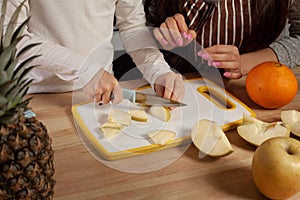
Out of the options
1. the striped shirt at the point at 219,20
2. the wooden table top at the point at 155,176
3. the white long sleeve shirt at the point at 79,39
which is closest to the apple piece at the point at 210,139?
the wooden table top at the point at 155,176

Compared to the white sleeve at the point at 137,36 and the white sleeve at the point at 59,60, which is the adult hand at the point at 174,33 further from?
the white sleeve at the point at 59,60

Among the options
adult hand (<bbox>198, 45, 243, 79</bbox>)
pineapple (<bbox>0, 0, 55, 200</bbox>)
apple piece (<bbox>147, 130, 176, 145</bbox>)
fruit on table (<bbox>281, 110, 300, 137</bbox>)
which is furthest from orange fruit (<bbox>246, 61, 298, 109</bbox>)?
pineapple (<bbox>0, 0, 55, 200</bbox>)

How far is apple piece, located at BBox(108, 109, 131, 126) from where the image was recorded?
43.6 inches

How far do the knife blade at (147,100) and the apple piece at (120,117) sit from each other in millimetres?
56

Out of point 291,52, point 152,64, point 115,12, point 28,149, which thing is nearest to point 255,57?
point 291,52

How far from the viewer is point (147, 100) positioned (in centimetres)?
117

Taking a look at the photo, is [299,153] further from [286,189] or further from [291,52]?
[291,52]

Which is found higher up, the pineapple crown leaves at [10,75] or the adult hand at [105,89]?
the pineapple crown leaves at [10,75]

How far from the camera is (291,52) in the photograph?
1464 millimetres

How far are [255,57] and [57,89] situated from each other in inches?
23.5

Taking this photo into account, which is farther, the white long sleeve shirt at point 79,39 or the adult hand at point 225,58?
the adult hand at point 225,58

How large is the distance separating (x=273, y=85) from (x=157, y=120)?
0.30 meters

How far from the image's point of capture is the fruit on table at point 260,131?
1.05m

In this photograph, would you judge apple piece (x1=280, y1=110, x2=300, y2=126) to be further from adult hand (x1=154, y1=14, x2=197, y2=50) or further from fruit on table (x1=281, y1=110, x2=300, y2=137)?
adult hand (x1=154, y1=14, x2=197, y2=50)
